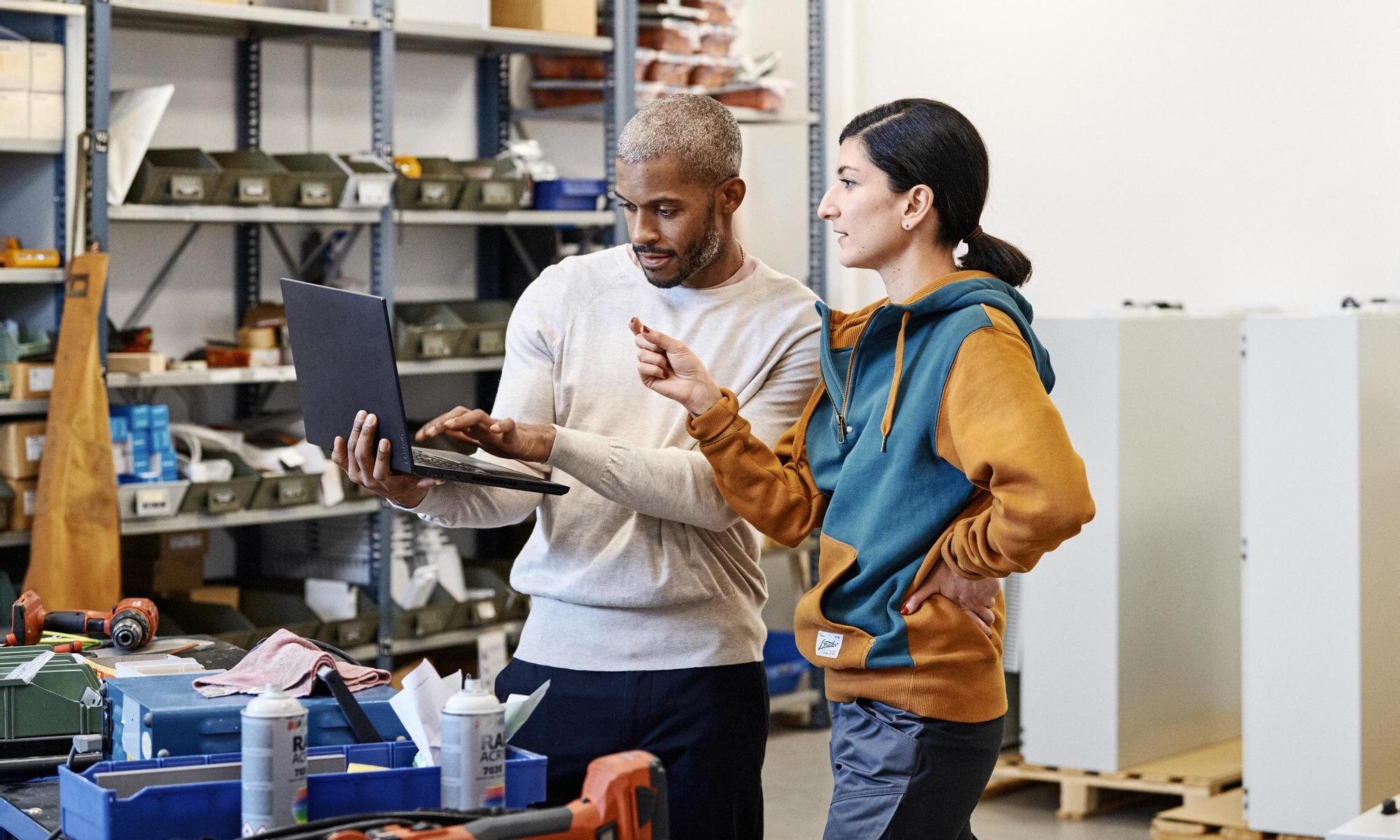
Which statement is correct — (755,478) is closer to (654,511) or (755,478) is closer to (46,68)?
(654,511)

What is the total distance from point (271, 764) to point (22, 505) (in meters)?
2.68

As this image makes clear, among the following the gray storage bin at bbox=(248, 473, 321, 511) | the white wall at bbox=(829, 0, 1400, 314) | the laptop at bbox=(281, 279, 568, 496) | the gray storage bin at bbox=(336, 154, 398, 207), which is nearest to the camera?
the laptop at bbox=(281, 279, 568, 496)

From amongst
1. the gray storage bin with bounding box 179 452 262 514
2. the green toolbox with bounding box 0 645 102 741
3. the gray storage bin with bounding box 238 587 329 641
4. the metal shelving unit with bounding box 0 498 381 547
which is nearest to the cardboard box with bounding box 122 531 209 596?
the metal shelving unit with bounding box 0 498 381 547

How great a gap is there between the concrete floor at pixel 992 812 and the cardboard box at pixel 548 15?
2.47 meters

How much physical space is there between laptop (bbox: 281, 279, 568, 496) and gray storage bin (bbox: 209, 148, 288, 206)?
223 centimetres

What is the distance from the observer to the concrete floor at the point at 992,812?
451 cm

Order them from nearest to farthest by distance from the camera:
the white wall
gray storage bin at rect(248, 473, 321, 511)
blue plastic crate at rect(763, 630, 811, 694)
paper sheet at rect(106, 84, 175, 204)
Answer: paper sheet at rect(106, 84, 175, 204) → gray storage bin at rect(248, 473, 321, 511) → the white wall → blue plastic crate at rect(763, 630, 811, 694)

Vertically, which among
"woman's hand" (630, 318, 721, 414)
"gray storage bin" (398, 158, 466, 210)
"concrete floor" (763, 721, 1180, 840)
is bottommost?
"concrete floor" (763, 721, 1180, 840)

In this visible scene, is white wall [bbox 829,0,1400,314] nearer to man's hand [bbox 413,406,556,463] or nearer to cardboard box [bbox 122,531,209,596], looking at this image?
cardboard box [bbox 122,531,209,596]

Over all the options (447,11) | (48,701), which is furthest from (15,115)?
(48,701)

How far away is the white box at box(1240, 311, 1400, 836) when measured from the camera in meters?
4.02

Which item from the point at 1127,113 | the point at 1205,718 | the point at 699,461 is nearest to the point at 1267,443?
the point at 1205,718

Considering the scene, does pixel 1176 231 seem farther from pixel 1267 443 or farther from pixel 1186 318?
pixel 1267 443

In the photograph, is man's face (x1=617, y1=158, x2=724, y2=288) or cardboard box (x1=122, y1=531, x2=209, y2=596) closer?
man's face (x1=617, y1=158, x2=724, y2=288)
